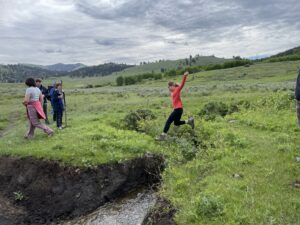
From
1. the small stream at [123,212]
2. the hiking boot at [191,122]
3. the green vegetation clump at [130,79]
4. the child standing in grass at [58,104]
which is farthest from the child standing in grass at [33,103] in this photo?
the green vegetation clump at [130,79]

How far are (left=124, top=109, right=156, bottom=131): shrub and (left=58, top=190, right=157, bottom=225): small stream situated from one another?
8.04 metres

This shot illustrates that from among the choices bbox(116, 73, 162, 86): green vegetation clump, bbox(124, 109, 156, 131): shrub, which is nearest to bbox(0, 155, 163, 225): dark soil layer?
bbox(124, 109, 156, 131): shrub

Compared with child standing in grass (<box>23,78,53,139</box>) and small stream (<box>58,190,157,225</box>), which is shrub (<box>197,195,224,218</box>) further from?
child standing in grass (<box>23,78,53,139</box>)

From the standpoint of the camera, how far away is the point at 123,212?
1279 centimetres

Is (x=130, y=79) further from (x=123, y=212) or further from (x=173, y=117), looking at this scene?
(x=123, y=212)

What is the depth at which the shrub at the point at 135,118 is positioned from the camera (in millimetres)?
22425

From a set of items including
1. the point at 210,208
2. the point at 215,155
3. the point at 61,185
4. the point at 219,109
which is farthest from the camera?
the point at 219,109

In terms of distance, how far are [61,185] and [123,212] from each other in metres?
2.88

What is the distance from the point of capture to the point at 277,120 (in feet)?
67.8

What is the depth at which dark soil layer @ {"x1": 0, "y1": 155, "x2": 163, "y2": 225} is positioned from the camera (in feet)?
43.3

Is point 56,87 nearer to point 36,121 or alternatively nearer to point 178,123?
point 36,121

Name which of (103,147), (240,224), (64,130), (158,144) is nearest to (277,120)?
(158,144)

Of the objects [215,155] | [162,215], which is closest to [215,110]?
[215,155]

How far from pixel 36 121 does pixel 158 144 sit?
20.7 ft
